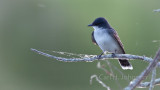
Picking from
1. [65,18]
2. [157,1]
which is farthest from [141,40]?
[65,18]

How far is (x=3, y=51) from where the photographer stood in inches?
651

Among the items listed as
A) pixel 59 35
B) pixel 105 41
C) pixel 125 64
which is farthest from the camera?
pixel 59 35

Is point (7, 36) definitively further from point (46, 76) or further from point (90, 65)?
point (90, 65)

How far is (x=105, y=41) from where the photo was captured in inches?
252

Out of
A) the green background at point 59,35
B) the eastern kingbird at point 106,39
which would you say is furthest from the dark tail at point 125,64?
the green background at point 59,35

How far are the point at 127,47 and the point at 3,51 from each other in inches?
190

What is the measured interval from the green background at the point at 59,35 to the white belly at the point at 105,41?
20.1ft

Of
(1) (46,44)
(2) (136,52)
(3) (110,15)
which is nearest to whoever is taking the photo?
(2) (136,52)

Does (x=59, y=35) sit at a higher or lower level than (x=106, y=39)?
lower

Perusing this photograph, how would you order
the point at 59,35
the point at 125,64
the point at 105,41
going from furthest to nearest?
the point at 59,35 → the point at 125,64 → the point at 105,41

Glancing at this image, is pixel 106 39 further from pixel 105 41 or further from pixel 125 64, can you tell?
pixel 125 64

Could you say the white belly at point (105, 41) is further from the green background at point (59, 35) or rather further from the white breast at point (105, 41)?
the green background at point (59, 35)

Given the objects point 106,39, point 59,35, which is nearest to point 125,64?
point 106,39

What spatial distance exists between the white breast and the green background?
6.14 metres
